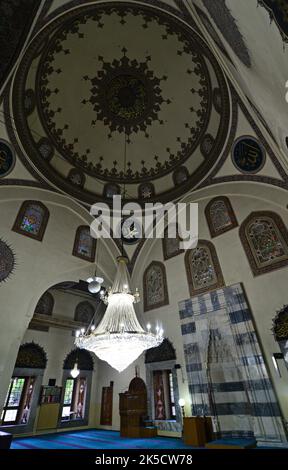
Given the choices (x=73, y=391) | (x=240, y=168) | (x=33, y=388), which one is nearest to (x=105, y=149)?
(x=240, y=168)

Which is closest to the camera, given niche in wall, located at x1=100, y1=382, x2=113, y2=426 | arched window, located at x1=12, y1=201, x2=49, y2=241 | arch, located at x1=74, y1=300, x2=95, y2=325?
arched window, located at x1=12, y1=201, x2=49, y2=241

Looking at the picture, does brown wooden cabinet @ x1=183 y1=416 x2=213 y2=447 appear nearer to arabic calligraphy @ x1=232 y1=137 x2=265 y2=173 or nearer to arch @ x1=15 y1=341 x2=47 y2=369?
arch @ x1=15 y1=341 x2=47 y2=369

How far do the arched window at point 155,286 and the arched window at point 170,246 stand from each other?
1.59 feet

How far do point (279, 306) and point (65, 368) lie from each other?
7.96m

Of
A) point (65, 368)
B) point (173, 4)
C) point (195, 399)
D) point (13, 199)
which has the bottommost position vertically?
point (195, 399)

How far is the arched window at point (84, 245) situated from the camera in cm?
857

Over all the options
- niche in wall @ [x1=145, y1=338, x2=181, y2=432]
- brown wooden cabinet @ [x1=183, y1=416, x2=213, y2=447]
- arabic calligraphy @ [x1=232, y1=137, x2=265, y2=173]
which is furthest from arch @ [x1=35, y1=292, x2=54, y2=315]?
arabic calligraphy @ [x1=232, y1=137, x2=265, y2=173]

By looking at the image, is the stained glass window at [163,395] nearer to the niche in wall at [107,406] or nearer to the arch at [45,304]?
Result: the niche in wall at [107,406]

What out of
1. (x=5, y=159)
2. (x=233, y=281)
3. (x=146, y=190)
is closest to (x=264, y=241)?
(x=233, y=281)

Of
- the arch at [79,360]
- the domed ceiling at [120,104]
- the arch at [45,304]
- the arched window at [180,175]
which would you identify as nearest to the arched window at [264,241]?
the domed ceiling at [120,104]

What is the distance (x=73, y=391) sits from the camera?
936 centimetres

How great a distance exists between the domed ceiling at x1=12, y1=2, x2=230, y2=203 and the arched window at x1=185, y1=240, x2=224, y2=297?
2.22 metres

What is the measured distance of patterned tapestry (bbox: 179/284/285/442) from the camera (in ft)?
17.7
